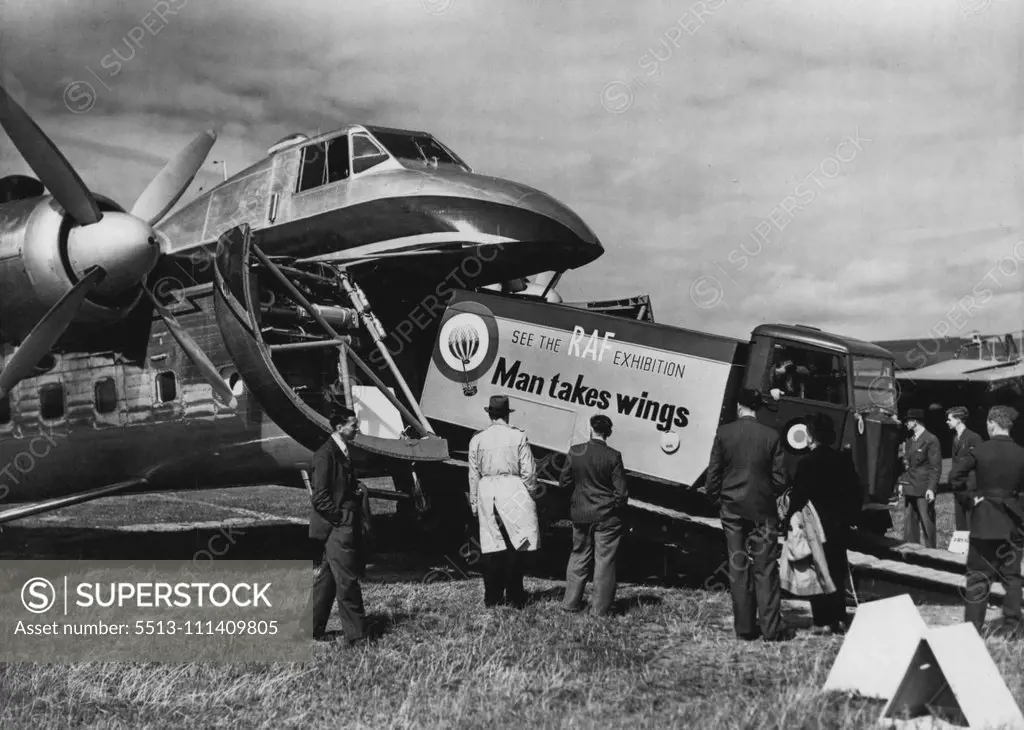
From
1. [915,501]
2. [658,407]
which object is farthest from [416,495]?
[915,501]

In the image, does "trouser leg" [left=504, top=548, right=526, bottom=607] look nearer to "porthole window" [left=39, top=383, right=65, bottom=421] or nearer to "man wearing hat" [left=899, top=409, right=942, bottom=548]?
"man wearing hat" [left=899, top=409, right=942, bottom=548]

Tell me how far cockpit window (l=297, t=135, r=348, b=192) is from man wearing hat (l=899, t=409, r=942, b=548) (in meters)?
8.81

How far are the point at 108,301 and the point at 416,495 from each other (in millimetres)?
4427

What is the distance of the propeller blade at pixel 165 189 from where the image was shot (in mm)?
12156

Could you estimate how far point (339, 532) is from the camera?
7.25 meters

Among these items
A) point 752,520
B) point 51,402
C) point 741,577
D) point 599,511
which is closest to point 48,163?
point 51,402

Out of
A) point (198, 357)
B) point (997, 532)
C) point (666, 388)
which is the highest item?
point (666, 388)

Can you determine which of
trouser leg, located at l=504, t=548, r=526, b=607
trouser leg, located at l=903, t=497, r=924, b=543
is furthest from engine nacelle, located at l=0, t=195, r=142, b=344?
trouser leg, located at l=903, t=497, r=924, b=543

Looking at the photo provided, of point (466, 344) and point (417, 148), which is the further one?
point (417, 148)

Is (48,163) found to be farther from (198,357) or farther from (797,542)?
(797,542)

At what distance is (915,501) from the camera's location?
12.3m

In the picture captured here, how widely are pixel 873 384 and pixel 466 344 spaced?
5238mm

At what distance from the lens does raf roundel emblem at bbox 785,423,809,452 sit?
10.2 meters

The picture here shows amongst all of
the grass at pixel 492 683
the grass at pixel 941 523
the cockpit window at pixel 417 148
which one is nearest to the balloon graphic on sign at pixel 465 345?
the cockpit window at pixel 417 148
